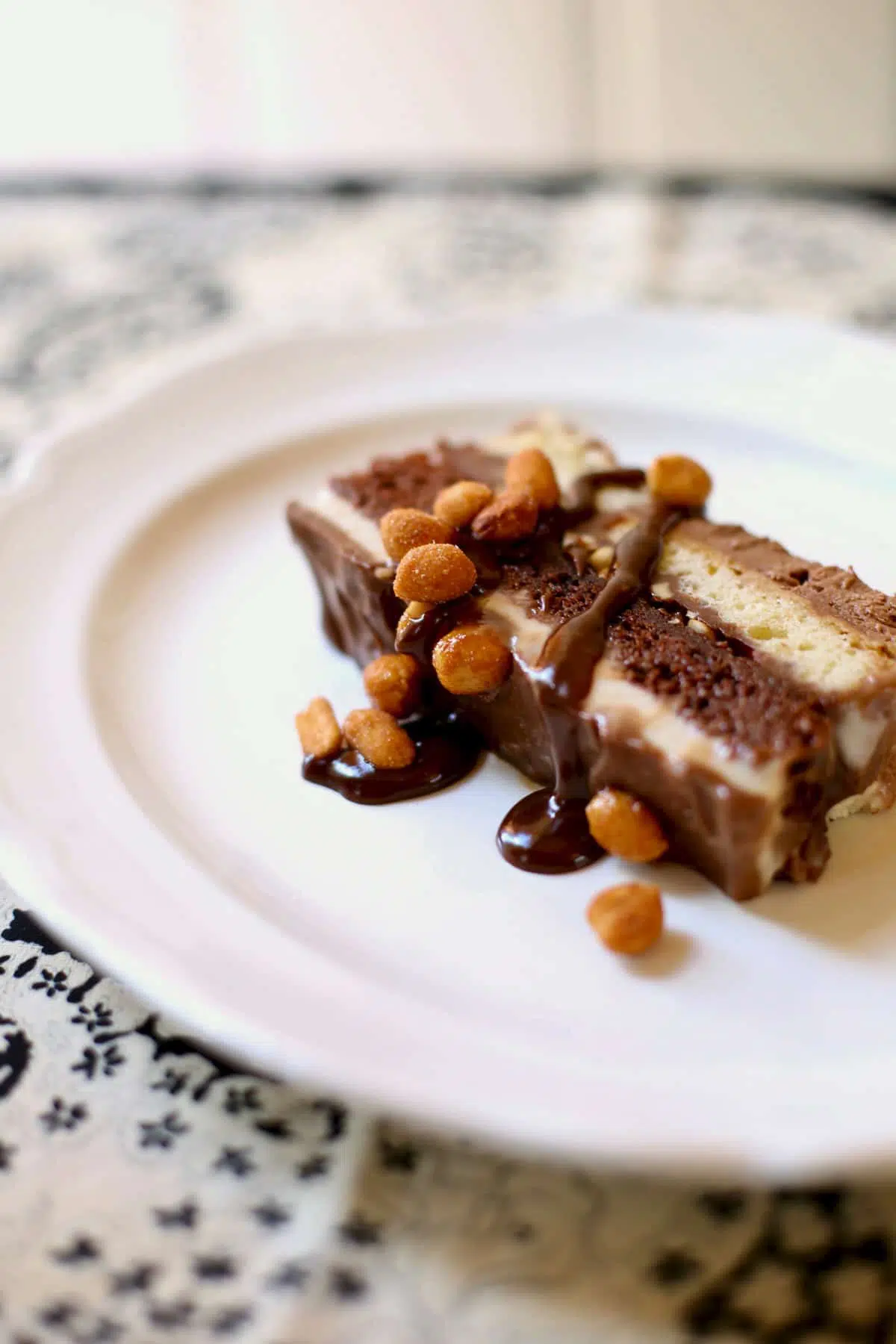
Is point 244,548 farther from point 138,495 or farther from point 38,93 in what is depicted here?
point 38,93

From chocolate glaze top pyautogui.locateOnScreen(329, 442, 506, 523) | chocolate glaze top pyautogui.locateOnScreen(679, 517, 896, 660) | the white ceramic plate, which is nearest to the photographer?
the white ceramic plate

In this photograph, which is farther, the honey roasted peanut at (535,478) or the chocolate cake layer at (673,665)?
the honey roasted peanut at (535,478)

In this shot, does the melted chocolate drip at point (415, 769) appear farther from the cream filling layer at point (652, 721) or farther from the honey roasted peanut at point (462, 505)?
the honey roasted peanut at point (462, 505)

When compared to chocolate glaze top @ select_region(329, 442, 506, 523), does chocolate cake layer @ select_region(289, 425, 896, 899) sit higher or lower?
lower

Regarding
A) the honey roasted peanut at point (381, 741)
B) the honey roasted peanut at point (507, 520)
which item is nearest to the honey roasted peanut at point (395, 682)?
the honey roasted peanut at point (381, 741)

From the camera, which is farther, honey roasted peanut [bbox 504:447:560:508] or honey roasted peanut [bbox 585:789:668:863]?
honey roasted peanut [bbox 504:447:560:508]

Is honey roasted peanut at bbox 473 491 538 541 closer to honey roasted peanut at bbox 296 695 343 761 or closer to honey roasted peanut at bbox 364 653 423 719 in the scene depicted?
honey roasted peanut at bbox 364 653 423 719

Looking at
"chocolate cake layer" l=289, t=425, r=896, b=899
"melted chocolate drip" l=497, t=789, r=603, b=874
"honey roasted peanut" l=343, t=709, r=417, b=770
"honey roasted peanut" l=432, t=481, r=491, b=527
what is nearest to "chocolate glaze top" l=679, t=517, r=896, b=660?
"chocolate cake layer" l=289, t=425, r=896, b=899

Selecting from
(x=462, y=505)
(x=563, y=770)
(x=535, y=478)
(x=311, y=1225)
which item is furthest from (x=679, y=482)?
(x=311, y=1225)
